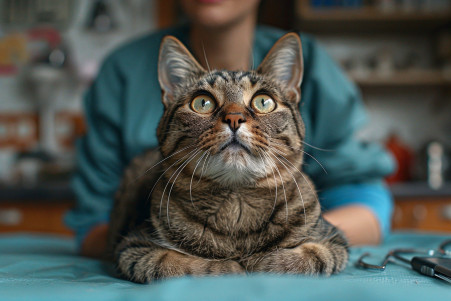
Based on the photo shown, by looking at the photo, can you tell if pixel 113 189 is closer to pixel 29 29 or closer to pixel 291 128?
pixel 291 128

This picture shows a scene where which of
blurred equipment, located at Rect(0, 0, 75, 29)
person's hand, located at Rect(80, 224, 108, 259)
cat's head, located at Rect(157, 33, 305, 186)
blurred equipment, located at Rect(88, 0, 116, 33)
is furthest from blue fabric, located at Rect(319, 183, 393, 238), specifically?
blurred equipment, located at Rect(0, 0, 75, 29)

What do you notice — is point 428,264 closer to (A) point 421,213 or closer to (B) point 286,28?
(A) point 421,213

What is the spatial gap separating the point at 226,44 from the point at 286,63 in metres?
0.35

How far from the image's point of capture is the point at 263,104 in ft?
1.73

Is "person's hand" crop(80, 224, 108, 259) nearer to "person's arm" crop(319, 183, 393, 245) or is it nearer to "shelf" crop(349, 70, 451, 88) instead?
"person's arm" crop(319, 183, 393, 245)

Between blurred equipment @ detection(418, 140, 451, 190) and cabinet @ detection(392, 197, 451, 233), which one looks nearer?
cabinet @ detection(392, 197, 451, 233)

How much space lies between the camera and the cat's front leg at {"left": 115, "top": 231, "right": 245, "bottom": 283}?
1.59 feet

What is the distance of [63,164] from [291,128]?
190 centimetres

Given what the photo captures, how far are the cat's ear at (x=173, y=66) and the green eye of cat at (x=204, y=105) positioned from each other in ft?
0.19

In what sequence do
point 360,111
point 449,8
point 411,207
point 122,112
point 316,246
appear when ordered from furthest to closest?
1. point 449,8
2. point 411,207
3. point 360,111
4. point 122,112
5. point 316,246

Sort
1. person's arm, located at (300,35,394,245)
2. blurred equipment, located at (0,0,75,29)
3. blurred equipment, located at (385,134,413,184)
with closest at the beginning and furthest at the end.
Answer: person's arm, located at (300,35,394,245) < blurred equipment, located at (385,134,413,184) < blurred equipment, located at (0,0,75,29)

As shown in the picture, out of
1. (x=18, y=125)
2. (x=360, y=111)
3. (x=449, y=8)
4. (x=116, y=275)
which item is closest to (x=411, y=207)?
(x=360, y=111)

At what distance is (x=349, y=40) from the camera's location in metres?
2.38

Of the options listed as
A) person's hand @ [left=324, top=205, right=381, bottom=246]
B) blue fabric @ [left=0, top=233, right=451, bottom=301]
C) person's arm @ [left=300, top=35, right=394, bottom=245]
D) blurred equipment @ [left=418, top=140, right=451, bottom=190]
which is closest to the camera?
blue fabric @ [left=0, top=233, right=451, bottom=301]
